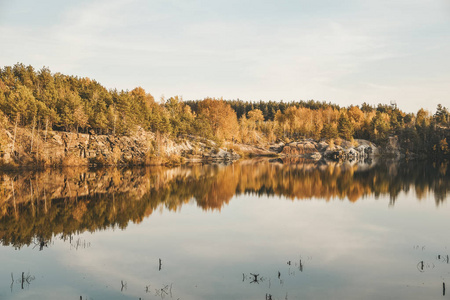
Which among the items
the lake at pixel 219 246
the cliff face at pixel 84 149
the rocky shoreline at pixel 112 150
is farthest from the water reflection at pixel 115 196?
Answer: the rocky shoreline at pixel 112 150

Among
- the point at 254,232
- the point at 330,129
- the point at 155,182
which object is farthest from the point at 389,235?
the point at 330,129

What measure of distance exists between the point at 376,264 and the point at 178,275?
9.02 m

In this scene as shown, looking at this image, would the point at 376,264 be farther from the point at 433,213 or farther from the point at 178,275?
the point at 433,213

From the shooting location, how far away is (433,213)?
26844 mm

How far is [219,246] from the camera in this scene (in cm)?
1841

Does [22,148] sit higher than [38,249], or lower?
higher

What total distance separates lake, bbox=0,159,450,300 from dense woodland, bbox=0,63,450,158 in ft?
116

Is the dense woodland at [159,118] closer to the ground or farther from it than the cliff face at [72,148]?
farther from it

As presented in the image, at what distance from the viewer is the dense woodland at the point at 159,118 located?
67.2 m

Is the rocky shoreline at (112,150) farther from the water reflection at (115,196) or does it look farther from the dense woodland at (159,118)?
the water reflection at (115,196)

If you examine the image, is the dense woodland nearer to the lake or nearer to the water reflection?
the water reflection

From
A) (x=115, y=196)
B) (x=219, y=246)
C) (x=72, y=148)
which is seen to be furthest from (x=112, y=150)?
(x=219, y=246)

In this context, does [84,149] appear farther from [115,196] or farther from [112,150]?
[115,196]

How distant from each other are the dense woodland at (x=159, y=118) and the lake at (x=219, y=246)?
3543cm
